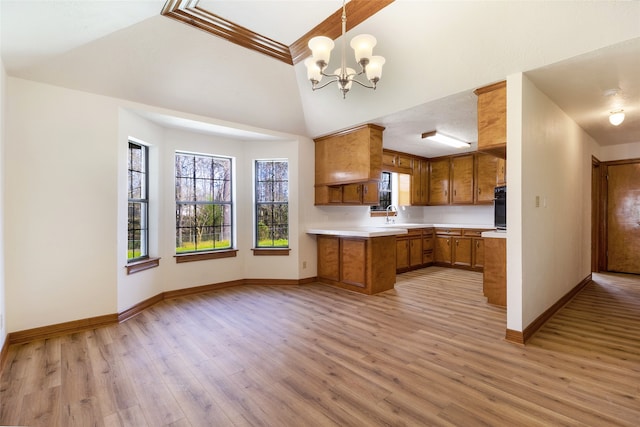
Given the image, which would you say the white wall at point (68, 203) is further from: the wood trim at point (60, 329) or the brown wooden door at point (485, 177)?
the brown wooden door at point (485, 177)

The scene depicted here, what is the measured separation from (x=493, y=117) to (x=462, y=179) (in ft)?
12.2

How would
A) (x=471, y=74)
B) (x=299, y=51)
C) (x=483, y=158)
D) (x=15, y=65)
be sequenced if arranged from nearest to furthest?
1. (x=15, y=65)
2. (x=471, y=74)
3. (x=299, y=51)
4. (x=483, y=158)

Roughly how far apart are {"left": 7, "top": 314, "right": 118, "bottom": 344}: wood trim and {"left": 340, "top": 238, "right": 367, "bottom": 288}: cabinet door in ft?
9.75

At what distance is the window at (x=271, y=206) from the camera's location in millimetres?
5156

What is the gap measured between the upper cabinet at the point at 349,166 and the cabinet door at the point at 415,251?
1387 mm

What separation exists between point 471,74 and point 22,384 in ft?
14.5

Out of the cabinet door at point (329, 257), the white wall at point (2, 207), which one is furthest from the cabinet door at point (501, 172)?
the white wall at point (2, 207)

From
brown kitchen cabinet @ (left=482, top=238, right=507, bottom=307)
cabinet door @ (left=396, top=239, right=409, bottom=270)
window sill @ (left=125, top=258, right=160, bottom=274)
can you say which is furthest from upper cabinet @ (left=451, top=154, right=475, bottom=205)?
window sill @ (left=125, top=258, right=160, bottom=274)

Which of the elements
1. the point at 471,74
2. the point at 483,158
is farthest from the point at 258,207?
the point at 483,158

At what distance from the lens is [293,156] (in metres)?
5.06

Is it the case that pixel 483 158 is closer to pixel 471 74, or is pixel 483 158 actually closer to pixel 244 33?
pixel 471 74

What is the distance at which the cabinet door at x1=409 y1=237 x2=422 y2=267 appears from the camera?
6109 mm

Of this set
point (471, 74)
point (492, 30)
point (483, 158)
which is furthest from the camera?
point (483, 158)

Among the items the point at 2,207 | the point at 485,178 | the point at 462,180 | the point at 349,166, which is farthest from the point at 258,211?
the point at 485,178
